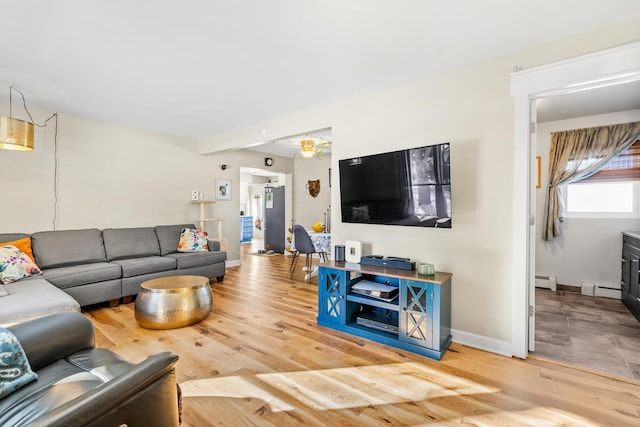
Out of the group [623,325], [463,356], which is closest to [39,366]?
[463,356]

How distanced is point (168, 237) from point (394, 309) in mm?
3628

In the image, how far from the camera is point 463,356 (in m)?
2.27

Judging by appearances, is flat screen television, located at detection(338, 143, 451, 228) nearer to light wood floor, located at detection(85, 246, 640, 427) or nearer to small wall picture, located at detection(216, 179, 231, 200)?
light wood floor, located at detection(85, 246, 640, 427)

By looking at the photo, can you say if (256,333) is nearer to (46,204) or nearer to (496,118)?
(496,118)

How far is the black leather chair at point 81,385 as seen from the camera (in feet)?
2.68

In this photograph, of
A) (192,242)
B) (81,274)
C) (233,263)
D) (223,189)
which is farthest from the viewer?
(233,263)

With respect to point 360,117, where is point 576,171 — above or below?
below

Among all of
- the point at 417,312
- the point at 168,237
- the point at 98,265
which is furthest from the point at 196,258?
the point at 417,312

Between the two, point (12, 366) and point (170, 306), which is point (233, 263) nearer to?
point (170, 306)

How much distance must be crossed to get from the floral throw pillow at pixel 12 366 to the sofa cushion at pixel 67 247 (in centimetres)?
284

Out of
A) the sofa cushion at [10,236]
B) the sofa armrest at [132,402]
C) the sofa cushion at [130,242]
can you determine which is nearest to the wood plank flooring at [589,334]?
the sofa armrest at [132,402]

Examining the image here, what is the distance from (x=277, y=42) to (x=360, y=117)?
122 cm

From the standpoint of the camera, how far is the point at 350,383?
1925 millimetres

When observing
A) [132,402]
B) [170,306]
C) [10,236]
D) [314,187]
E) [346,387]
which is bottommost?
[346,387]
